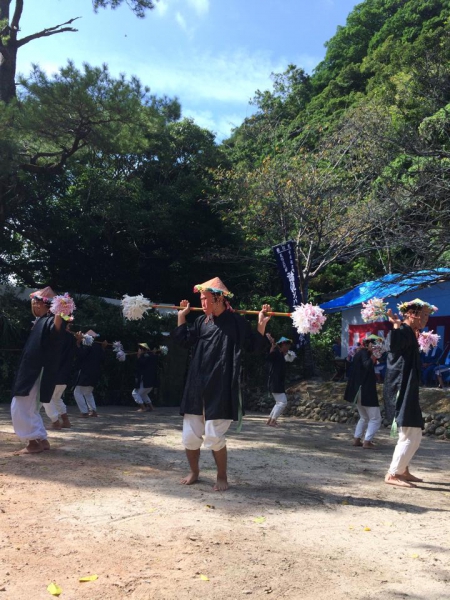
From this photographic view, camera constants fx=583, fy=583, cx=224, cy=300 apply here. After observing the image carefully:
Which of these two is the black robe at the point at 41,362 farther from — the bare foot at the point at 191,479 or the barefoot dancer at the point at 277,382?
the barefoot dancer at the point at 277,382

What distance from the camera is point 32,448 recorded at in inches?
269

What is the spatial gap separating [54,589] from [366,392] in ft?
22.5

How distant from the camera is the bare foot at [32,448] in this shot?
22.3ft

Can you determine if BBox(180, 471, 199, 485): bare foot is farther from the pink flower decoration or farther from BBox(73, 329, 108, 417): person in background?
BBox(73, 329, 108, 417): person in background

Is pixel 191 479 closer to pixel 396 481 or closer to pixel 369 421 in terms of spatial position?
pixel 396 481

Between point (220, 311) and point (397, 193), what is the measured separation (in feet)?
34.3

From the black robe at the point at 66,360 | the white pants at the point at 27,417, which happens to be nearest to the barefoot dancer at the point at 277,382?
the black robe at the point at 66,360

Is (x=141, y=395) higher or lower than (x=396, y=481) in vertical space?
higher

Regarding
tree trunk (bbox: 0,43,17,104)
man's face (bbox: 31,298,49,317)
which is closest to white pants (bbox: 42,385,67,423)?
man's face (bbox: 31,298,49,317)

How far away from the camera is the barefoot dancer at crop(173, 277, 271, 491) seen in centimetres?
539

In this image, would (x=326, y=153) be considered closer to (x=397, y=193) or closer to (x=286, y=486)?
(x=397, y=193)

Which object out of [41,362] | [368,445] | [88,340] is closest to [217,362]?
[41,362]

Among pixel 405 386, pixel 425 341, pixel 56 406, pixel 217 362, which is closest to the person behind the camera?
pixel 217 362

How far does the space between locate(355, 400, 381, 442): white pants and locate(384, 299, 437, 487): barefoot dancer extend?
8.90 feet
